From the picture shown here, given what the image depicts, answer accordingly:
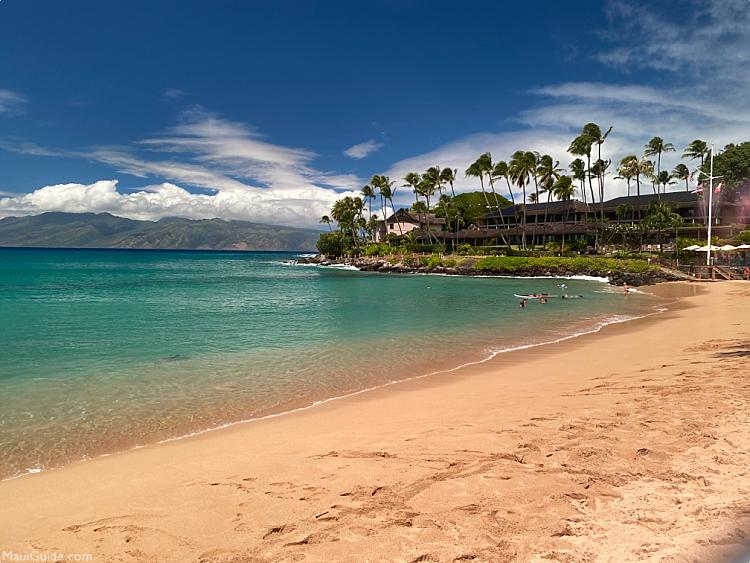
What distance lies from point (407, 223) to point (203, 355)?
11374 centimetres

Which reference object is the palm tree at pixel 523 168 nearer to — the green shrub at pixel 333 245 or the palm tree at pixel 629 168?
the palm tree at pixel 629 168

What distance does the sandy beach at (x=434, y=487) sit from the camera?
398 cm

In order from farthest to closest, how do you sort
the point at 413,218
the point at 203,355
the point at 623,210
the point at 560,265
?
the point at 413,218 < the point at 623,210 < the point at 560,265 < the point at 203,355

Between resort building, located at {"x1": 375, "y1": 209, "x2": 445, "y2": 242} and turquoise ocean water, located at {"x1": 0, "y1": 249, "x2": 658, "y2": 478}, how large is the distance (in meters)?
86.7

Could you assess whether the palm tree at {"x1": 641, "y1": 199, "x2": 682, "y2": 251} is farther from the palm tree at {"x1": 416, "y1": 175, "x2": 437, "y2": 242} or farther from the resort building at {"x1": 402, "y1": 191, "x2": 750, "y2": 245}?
the palm tree at {"x1": 416, "y1": 175, "x2": 437, "y2": 242}

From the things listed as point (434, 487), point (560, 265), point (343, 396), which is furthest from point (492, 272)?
point (434, 487)

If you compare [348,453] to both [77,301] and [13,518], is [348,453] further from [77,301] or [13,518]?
[77,301]

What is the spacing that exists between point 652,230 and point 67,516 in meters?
84.9

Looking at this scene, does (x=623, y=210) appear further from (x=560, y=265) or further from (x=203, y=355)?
(x=203, y=355)

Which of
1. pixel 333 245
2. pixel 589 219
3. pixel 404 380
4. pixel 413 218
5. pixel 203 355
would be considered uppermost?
pixel 413 218

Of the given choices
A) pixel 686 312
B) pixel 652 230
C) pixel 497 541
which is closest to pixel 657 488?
pixel 497 541

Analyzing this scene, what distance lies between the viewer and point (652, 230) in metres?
72.4

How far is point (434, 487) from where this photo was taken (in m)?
5.04

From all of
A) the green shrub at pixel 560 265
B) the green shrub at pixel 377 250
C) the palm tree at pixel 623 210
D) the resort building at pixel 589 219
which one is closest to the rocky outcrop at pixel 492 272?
the green shrub at pixel 560 265
